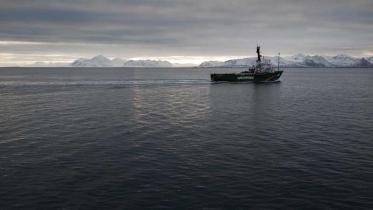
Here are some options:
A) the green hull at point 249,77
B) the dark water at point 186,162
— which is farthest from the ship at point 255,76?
the dark water at point 186,162

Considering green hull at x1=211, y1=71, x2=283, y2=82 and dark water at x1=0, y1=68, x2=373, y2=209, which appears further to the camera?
green hull at x1=211, y1=71, x2=283, y2=82

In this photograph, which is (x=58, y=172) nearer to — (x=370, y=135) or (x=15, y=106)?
(x=370, y=135)

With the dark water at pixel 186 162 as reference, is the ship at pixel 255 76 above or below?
above

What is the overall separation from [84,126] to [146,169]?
2512 cm

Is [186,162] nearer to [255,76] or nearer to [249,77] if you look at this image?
[255,76]

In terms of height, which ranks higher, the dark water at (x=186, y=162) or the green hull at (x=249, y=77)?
the green hull at (x=249, y=77)

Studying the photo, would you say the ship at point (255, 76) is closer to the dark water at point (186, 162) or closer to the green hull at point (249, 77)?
the green hull at point (249, 77)

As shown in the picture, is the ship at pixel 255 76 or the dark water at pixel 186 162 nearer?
the dark water at pixel 186 162

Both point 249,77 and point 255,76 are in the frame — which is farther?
point 249,77

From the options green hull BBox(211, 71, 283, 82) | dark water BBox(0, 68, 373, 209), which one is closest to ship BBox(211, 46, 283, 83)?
green hull BBox(211, 71, 283, 82)

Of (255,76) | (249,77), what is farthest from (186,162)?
(249,77)

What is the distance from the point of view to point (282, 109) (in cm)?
7975

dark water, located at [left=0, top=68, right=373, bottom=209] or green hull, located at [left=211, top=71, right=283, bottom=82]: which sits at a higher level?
green hull, located at [left=211, top=71, right=283, bottom=82]

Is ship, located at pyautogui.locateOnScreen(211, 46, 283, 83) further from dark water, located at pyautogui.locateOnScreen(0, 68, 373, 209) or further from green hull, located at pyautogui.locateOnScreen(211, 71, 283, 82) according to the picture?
dark water, located at pyautogui.locateOnScreen(0, 68, 373, 209)
